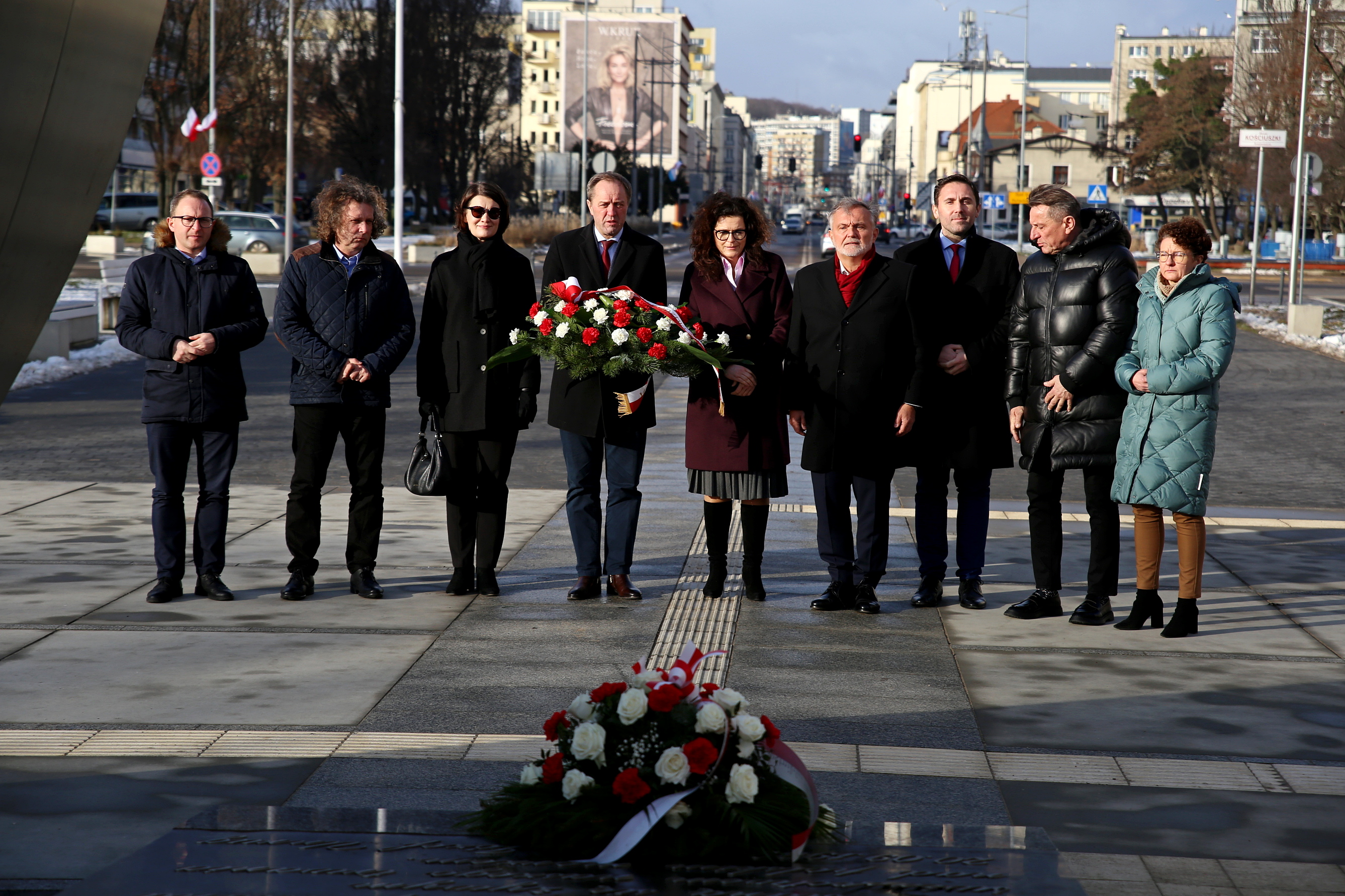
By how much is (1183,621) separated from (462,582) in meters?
3.49

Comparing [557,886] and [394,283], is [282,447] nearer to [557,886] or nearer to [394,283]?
[394,283]

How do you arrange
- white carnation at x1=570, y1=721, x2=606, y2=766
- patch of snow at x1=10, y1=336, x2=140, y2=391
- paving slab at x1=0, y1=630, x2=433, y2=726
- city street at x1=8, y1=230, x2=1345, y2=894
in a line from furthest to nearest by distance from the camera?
patch of snow at x1=10, y1=336, x2=140, y2=391 → paving slab at x1=0, y1=630, x2=433, y2=726 → city street at x1=8, y1=230, x2=1345, y2=894 → white carnation at x1=570, y1=721, x2=606, y2=766

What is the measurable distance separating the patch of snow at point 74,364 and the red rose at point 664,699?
13.4 meters

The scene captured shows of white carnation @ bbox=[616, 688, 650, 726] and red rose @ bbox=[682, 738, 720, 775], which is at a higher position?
white carnation @ bbox=[616, 688, 650, 726]

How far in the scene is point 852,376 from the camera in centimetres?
719

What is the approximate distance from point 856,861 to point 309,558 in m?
4.36

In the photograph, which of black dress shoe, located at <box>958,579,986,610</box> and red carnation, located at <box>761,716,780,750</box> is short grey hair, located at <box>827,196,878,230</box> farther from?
red carnation, located at <box>761,716,780,750</box>

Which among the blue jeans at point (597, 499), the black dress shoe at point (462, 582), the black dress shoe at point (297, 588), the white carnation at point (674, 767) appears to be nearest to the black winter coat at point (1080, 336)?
the blue jeans at point (597, 499)

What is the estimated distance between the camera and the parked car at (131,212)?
60625mm

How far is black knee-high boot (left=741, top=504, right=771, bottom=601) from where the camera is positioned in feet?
24.2

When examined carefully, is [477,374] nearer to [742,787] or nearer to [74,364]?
[742,787]

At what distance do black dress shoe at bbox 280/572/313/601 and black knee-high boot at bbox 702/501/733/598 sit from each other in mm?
1987

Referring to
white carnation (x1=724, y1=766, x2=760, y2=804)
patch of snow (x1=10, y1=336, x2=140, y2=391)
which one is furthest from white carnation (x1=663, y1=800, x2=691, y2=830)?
patch of snow (x1=10, y1=336, x2=140, y2=391)

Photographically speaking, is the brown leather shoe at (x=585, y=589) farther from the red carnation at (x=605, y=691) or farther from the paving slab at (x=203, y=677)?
the red carnation at (x=605, y=691)
